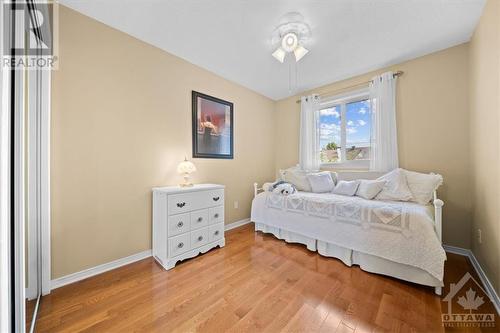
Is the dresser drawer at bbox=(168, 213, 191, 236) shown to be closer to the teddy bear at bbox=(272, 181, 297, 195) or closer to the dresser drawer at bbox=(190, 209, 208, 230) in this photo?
the dresser drawer at bbox=(190, 209, 208, 230)

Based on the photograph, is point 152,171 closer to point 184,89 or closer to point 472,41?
point 184,89

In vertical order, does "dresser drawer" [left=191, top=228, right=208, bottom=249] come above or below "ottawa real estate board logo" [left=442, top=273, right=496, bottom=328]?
above

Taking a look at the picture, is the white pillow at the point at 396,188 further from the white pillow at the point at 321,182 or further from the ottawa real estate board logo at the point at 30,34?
the ottawa real estate board logo at the point at 30,34

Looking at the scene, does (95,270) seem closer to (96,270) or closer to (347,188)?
(96,270)

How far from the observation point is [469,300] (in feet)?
4.73

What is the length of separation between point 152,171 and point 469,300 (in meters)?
3.15

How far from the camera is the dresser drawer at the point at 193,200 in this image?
1948mm

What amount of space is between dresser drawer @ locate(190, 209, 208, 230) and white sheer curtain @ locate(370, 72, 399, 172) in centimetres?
245

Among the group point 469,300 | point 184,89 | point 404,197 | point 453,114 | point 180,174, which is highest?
point 184,89

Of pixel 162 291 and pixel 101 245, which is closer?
pixel 162 291

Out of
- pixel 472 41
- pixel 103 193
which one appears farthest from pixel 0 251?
pixel 472 41

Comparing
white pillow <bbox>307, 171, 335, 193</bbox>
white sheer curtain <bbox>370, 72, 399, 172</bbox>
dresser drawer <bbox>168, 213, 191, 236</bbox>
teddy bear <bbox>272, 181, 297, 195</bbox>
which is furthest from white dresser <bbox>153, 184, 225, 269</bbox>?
white sheer curtain <bbox>370, 72, 399, 172</bbox>

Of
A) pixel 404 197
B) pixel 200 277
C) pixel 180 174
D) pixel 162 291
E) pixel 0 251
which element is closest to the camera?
pixel 0 251

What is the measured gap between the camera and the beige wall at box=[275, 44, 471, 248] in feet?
7.05
